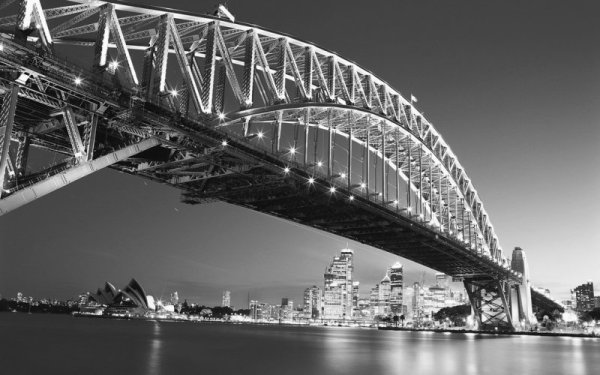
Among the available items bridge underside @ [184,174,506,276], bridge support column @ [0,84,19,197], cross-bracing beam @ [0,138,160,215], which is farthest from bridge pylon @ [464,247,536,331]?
bridge support column @ [0,84,19,197]

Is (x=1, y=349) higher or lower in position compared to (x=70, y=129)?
lower

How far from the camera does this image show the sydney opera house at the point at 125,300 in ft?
481

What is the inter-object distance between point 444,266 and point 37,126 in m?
62.8

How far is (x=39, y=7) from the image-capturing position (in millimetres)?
21375

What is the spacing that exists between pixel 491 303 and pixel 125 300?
338 ft

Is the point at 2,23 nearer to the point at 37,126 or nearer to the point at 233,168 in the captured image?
the point at 37,126

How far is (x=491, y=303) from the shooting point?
92.1 meters

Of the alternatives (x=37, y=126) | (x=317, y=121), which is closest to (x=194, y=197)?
(x=317, y=121)

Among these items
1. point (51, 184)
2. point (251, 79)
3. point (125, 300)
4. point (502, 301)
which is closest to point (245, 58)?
point (251, 79)

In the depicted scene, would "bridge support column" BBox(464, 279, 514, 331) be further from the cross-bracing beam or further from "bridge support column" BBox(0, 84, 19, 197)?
"bridge support column" BBox(0, 84, 19, 197)

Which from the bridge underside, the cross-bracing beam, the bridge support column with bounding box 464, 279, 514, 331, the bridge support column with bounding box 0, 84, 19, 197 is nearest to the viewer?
the bridge support column with bounding box 0, 84, 19, 197

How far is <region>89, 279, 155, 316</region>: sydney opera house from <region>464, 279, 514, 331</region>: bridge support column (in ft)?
290

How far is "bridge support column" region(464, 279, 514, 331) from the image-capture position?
86812 millimetres

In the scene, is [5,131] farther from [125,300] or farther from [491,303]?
[125,300]
